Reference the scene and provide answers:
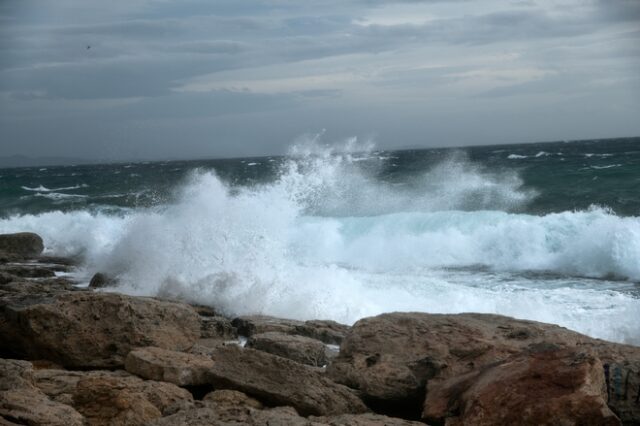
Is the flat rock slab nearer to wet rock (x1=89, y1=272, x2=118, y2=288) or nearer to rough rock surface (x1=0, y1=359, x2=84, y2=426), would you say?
rough rock surface (x1=0, y1=359, x2=84, y2=426)

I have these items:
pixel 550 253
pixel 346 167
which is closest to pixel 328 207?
pixel 346 167

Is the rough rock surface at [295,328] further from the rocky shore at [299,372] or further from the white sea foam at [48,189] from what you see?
the white sea foam at [48,189]

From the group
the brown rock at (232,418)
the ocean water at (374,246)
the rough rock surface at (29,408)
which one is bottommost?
the ocean water at (374,246)

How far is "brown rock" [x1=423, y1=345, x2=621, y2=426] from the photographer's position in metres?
4.29

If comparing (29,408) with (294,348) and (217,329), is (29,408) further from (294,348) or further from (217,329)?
(217,329)

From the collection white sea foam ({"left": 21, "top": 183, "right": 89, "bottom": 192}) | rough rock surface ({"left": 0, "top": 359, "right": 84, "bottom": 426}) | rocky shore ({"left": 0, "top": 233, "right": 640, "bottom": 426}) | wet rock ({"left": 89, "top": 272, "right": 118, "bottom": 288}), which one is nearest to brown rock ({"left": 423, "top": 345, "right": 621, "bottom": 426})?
rocky shore ({"left": 0, "top": 233, "right": 640, "bottom": 426})

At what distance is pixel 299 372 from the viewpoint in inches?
207

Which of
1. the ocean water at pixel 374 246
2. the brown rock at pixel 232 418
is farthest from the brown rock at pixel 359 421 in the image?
the ocean water at pixel 374 246

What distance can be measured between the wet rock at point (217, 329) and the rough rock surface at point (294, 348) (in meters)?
1.24

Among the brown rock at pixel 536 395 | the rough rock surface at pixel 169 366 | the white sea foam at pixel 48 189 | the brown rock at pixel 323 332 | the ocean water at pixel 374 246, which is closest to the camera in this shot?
the brown rock at pixel 536 395

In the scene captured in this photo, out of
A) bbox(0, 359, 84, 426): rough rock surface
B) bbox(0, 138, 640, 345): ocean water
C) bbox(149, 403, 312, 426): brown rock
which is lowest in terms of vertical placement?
bbox(0, 138, 640, 345): ocean water

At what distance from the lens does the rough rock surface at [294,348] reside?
6613mm

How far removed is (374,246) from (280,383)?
13.8m

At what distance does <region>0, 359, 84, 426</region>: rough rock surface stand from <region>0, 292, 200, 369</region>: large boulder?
1.76 meters
